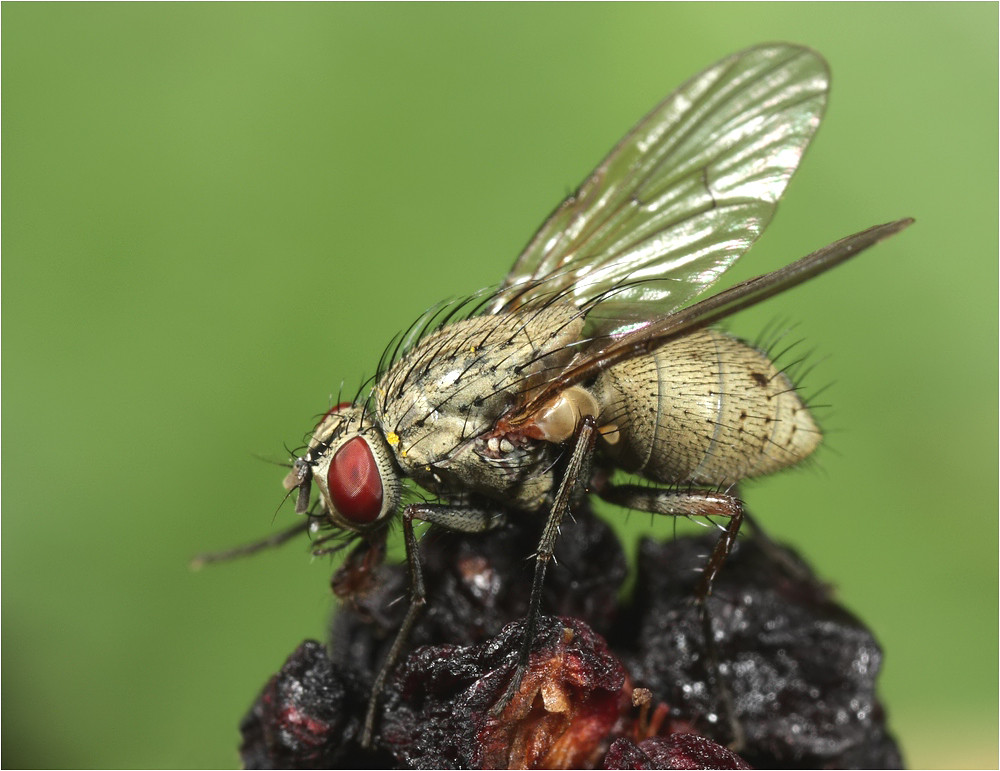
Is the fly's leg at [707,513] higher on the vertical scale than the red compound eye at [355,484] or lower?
lower

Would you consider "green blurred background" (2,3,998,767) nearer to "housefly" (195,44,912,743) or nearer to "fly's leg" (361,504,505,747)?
"housefly" (195,44,912,743)

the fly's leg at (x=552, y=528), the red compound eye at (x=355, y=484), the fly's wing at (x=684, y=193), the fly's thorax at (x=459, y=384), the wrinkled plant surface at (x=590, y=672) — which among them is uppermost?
the fly's wing at (x=684, y=193)

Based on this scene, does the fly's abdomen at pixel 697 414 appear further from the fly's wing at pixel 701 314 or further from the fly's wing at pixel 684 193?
the fly's wing at pixel 684 193

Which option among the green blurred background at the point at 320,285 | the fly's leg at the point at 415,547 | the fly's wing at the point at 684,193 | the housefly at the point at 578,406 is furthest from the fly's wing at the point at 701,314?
the green blurred background at the point at 320,285

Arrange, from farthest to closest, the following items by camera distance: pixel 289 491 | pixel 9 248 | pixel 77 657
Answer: pixel 9 248 < pixel 77 657 < pixel 289 491

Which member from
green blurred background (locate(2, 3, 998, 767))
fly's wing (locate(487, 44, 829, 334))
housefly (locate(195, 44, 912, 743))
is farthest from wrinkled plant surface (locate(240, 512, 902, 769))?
green blurred background (locate(2, 3, 998, 767))

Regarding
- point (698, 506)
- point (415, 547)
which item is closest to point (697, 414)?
point (698, 506)

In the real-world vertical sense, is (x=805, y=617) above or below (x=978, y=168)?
below

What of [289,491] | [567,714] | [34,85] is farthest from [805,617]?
[34,85]

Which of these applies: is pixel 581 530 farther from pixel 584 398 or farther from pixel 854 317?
pixel 854 317
